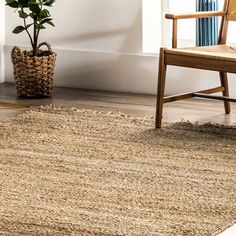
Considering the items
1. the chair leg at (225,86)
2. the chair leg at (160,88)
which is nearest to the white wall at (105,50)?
the chair leg at (225,86)

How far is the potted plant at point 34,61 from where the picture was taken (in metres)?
4.95

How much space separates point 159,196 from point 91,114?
1330mm

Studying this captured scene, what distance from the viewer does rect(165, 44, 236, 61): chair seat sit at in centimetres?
409

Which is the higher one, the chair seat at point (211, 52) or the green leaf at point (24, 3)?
the green leaf at point (24, 3)

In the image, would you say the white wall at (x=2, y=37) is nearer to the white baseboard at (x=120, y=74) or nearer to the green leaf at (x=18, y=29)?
the white baseboard at (x=120, y=74)

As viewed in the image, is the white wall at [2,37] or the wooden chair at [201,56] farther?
the white wall at [2,37]

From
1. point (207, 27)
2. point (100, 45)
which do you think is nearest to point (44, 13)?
point (100, 45)

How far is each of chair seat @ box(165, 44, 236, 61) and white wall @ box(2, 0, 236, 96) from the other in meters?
0.68

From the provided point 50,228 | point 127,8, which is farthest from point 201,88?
point 50,228

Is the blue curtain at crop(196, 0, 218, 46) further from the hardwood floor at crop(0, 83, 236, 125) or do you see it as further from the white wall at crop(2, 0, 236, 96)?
the hardwood floor at crop(0, 83, 236, 125)

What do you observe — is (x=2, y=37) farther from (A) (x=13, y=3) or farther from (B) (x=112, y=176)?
(B) (x=112, y=176)

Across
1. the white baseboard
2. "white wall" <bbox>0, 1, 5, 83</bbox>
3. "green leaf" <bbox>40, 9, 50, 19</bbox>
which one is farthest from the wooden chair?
"white wall" <bbox>0, 1, 5, 83</bbox>

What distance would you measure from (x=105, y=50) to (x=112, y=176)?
5.78ft

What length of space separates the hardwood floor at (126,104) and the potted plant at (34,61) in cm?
7
